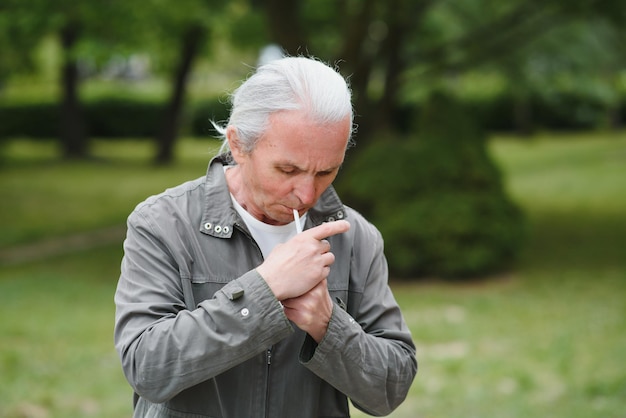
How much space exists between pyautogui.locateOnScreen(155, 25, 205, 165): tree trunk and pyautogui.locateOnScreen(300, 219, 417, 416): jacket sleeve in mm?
20189

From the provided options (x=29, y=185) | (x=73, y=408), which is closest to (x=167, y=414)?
A: (x=73, y=408)

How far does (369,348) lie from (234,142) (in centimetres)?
56

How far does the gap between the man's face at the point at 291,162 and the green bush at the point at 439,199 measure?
808 centimetres

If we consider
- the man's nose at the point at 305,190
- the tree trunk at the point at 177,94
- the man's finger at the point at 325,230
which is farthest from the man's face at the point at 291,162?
the tree trunk at the point at 177,94

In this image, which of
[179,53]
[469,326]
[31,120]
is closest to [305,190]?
[469,326]

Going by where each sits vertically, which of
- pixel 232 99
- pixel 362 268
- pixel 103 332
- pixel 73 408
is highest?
pixel 232 99

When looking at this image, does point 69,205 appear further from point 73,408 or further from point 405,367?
point 405,367

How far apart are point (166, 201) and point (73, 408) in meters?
4.27

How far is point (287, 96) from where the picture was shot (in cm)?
190

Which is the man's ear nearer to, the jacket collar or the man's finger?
the jacket collar

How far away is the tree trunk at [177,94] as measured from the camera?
22.8 m

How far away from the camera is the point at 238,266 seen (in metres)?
2.00

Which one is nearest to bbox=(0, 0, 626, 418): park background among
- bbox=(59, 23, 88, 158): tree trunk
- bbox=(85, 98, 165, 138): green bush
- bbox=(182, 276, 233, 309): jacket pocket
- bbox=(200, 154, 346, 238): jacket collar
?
bbox=(200, 154, 346, 238): jacket collar

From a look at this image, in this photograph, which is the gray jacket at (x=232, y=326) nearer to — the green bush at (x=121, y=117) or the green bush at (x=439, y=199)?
the green bush at (x=439, y=199)
